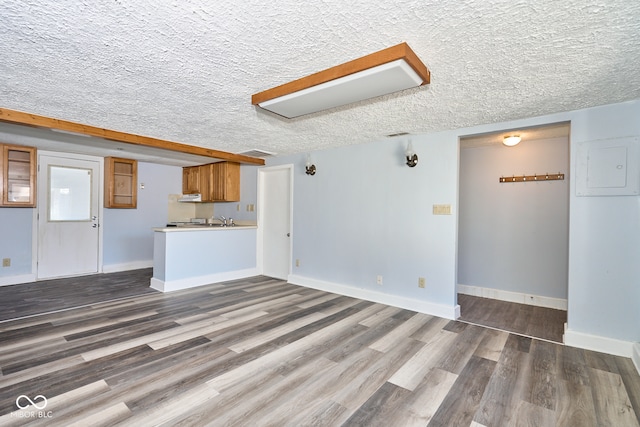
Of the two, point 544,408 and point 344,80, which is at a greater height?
Answer: point 344,80

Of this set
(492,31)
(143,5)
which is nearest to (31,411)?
(143,5)

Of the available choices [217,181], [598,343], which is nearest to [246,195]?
[217,181]

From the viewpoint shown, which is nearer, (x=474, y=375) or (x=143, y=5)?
(x=143, y=5)

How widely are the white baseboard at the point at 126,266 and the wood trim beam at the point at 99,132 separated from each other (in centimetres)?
311

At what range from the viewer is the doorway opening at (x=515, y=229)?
151 inches

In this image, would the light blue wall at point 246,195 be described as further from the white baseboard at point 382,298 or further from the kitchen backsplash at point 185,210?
the white baseboard at point 382,298

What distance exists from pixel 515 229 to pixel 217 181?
513 cm

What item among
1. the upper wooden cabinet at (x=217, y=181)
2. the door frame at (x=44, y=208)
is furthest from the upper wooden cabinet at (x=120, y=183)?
the upper wooden cabinet at (x=217, y=181)

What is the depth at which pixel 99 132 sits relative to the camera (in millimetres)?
3555

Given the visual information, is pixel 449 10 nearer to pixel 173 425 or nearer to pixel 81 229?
pixel 173 425

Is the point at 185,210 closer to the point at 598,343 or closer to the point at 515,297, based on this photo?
the point at 515,297

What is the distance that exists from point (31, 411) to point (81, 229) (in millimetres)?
4632

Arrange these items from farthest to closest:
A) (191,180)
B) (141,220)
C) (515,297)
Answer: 1. (191,180)
2. (141,220)
3. (515,297)

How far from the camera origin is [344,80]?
2014 millimetres
